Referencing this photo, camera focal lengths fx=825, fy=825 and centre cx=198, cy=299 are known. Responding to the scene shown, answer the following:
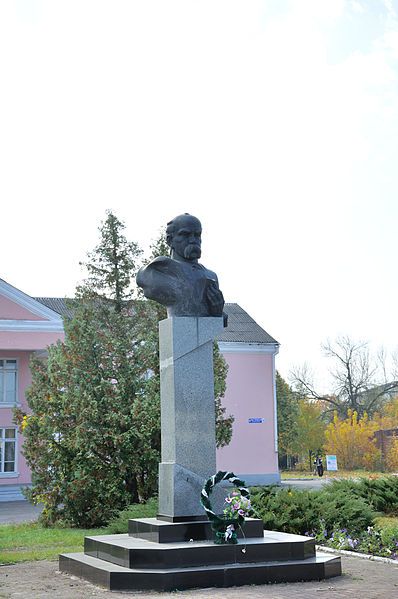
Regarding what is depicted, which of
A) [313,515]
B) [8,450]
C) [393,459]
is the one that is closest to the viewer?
[313,515]

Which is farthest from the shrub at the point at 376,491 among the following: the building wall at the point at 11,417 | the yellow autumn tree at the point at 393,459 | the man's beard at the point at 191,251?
the yellow autumn tree at the point at 393,459

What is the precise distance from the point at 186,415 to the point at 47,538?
5.82 metres

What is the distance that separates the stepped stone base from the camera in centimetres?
846

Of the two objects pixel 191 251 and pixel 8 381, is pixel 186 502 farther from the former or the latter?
pixel 8 381

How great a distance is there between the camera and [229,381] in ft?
117

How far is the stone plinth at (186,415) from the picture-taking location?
9.83 meters

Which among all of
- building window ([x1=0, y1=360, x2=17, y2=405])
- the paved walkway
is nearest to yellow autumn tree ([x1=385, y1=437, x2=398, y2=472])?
building window ([x1=0, y1=360, x2=17, y2=405])

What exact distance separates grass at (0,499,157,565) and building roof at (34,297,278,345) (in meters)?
20.1

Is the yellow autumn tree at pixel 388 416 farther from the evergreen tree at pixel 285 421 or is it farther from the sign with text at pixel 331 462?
the sign with text at pixel 331 462

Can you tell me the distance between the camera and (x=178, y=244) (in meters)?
10.8

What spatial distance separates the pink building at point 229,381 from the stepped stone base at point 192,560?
21823mm

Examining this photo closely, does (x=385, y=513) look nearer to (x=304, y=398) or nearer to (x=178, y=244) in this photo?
(x=178, y=244)

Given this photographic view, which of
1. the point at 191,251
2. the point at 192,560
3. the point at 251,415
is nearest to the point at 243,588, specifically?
the point at 192,560

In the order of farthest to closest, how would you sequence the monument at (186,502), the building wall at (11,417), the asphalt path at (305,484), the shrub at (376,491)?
the building wall at (11,417) → the asphalt path at (305,484) → the shrub at (376,491) → the monument at (186,502)
